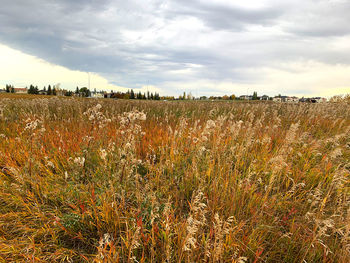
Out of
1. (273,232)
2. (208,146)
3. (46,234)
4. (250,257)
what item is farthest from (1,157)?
(273,232)

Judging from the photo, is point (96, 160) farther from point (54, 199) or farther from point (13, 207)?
point (13, 207)

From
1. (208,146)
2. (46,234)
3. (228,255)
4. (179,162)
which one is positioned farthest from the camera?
(208,146)

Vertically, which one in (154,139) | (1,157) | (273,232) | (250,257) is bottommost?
(250,257)

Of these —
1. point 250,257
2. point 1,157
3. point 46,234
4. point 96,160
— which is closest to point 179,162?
point 96,160

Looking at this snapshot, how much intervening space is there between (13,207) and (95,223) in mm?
1480

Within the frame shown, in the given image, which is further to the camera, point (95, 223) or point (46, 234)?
point (95, 223)

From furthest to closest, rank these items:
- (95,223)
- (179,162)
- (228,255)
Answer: (179,162)
(95,223)
(228,255)

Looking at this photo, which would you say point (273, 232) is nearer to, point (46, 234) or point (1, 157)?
point (46, 234)

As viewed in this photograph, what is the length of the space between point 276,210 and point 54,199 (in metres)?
3.12

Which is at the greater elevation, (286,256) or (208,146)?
(208,146)

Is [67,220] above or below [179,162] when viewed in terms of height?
A: below

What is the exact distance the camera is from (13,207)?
105 inches

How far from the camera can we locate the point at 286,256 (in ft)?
6.25

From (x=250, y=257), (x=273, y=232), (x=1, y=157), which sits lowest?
(x=250, y=257)
